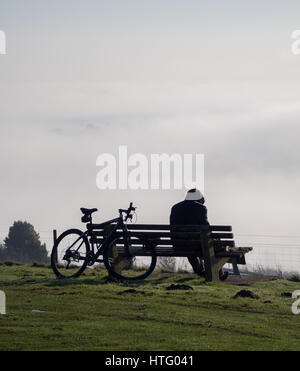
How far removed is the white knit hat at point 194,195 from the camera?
18594mm

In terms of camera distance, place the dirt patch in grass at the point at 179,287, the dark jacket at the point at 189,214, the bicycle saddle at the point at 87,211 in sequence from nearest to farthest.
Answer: the dirt patch in grass at the point at 179,287 < the bicycle saddle at the point at 87,211 < the dark jacket at the point at 189,214

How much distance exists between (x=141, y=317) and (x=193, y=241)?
5228 millimetres

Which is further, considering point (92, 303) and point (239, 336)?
point (92, 303)

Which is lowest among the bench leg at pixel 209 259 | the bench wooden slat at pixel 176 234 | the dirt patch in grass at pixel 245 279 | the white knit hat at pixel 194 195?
the dirt patch in grass at pixel 245 279

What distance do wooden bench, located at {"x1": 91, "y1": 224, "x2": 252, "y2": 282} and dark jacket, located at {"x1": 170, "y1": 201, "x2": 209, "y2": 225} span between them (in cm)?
34

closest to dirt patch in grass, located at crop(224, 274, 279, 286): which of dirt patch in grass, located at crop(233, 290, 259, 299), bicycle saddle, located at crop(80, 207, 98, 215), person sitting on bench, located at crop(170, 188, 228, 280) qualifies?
person sitting on bench, located at crop(170, 188, 228, 280)

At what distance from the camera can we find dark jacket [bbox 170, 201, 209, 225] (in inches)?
723

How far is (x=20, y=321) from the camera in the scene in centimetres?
1228

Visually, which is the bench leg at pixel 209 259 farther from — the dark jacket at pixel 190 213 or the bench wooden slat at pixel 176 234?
the dark jacket at pixel 190 213

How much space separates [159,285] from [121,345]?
634 centimetres

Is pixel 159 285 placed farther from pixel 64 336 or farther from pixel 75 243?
pixel 64 336

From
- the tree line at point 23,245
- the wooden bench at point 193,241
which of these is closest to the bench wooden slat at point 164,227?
the wooden bench at point 193,241
